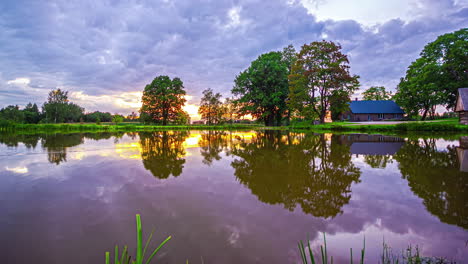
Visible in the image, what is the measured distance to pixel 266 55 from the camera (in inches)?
1566

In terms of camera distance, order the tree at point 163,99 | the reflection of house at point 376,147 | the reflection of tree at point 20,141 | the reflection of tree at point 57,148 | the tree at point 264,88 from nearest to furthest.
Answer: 1. the reflection of tree at point 57,148
2. the reflection of house at point 376,147
3. the reflection of tree at point 20,141
4. the tree at point 264,88
5. the tree at point 163,99

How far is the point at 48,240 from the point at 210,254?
184 cm

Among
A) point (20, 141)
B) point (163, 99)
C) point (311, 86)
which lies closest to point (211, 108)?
point (163, 99)

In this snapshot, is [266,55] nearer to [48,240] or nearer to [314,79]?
[314,79]

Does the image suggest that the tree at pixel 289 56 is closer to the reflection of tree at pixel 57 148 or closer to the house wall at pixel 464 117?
Result: the house wall at pixel 464 117

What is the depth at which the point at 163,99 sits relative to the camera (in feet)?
151

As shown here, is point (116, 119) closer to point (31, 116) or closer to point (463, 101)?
point (31, 116)

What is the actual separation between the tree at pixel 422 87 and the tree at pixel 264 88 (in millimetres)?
20172

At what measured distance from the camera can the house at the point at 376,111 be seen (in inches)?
2002

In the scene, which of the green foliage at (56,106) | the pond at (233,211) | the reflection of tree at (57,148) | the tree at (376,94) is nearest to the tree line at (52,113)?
the green foliage at (56,106)

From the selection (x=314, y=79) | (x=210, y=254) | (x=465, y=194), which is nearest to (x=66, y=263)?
(x=210, y=254)

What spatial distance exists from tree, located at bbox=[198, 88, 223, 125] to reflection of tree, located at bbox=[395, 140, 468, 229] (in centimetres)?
5329

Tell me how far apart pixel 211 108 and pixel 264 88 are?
23.7m

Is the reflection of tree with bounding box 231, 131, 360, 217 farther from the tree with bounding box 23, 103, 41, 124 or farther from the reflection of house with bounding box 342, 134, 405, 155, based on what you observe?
the tree with bounding box 23, 103, 41, 124
